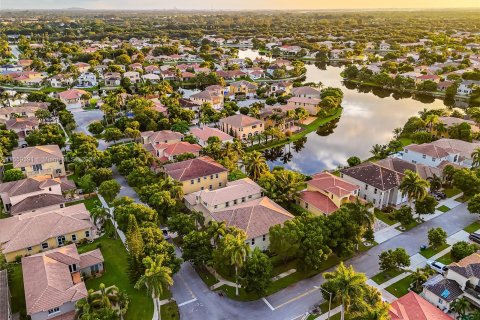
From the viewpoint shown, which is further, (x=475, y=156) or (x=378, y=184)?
(x=475, y=156)

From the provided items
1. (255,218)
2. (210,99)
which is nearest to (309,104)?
(210,99)

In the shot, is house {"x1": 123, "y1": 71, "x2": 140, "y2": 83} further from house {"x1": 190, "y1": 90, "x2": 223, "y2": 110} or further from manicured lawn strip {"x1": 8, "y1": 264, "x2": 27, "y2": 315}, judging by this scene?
manicured lawn strip {"x1": 8, "y1": 264, "x2": 27, "y2": 315}

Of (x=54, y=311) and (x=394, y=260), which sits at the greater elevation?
(x=394, y=260)

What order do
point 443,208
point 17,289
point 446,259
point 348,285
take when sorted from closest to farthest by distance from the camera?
point 348,285
point 17,289
point 446,259
point 443,208

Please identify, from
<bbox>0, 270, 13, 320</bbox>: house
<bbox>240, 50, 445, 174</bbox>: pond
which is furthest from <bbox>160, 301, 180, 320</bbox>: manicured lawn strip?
<bbox>240, 50, 445, 174</bbox>: pond

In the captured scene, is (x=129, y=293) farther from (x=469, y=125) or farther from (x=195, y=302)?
(x=469, y=125)

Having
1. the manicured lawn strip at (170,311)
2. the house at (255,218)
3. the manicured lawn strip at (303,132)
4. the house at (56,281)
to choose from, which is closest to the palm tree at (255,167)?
the house at (255,218)

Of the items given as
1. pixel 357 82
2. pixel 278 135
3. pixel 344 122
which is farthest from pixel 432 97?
pixel 278 135

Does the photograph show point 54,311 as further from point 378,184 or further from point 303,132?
point 303,132

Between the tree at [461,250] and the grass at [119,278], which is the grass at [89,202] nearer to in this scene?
→ the grass at [119,278]
